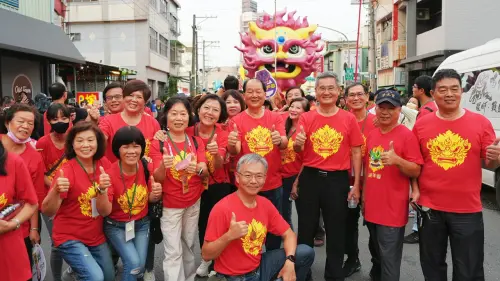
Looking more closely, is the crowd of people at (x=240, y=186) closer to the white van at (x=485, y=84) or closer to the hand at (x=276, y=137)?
the hand at (x=276, y=137)

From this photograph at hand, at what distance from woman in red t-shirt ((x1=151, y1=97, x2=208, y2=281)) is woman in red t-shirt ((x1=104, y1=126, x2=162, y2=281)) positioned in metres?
0.16

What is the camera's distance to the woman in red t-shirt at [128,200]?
134 inches

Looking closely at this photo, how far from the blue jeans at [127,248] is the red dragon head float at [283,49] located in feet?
29.0

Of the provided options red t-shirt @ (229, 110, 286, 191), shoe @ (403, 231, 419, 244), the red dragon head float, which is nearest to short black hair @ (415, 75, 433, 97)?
shoe @ (403, 231, 419, 244)

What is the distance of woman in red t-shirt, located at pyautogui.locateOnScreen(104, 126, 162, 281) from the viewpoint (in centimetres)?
341

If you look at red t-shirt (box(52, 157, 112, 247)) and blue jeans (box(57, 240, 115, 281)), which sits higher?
red t-shirt (box(52, 157, 112, 247))

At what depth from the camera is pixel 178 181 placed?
3.67 m

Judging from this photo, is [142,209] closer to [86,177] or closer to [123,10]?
[86,177]

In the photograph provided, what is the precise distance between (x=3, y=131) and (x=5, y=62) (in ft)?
26.7

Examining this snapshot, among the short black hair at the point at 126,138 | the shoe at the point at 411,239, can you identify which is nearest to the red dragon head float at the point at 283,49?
the shoe at the point at 411,239

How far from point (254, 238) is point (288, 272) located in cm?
38

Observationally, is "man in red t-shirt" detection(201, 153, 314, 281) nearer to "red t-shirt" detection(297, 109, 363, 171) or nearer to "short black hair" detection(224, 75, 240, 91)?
"red t-shirt" detection(297, 109, 363, 171)

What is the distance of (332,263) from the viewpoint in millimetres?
3836

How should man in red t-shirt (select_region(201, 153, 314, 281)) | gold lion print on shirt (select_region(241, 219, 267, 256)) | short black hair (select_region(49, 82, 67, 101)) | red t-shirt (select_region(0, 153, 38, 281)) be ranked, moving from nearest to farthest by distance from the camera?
1. red t-shirt (select_region(0, 153, 38, 281))
2. man in red t-shirt (select_region(201, 153, 314, 281))
3. gold lion print on shirt (select_region(241, 219, 267, 256))
4. short black hair (select_region(49, 82, 67, 101))
